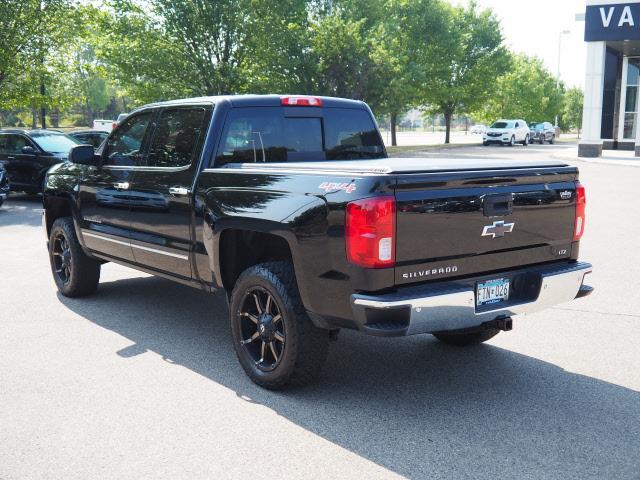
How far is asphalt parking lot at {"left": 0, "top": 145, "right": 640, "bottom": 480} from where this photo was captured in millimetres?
3455

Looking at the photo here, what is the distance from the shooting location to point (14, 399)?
4289mm

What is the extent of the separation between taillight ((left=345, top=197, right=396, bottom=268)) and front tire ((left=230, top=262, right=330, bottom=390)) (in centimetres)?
68

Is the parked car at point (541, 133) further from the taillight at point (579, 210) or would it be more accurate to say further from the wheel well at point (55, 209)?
the taillight at point (579, 210)

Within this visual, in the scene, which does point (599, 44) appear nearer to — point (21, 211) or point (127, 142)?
point (21, 211)

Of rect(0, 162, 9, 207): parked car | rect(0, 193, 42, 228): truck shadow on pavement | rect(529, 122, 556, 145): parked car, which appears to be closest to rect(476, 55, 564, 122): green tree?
rect(529, 122, 556, 145): parked car

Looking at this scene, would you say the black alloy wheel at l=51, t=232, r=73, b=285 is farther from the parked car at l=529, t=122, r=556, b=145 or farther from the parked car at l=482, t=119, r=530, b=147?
the parked car at l=529, t=122, r=556, b=145

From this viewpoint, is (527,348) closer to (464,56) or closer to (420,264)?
(420,264)

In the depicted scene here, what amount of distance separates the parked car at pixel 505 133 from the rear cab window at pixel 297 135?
145 ft

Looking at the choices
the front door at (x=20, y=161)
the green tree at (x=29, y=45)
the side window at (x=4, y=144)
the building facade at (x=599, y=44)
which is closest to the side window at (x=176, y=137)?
the front door at (x=20, y=161)

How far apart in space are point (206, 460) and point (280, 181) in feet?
A: 5.64

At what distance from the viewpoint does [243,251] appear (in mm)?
4820

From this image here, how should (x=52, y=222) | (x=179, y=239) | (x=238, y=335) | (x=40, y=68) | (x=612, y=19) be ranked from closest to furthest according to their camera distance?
(x=238, y=335) < (x=179, y=239) < (x=52, y=222) < (x=40, y=68) < (x=612, y=19)

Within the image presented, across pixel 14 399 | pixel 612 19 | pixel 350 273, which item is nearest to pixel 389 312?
pixel 350 273

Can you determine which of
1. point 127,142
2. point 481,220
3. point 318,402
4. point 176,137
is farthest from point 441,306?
point 127,142
